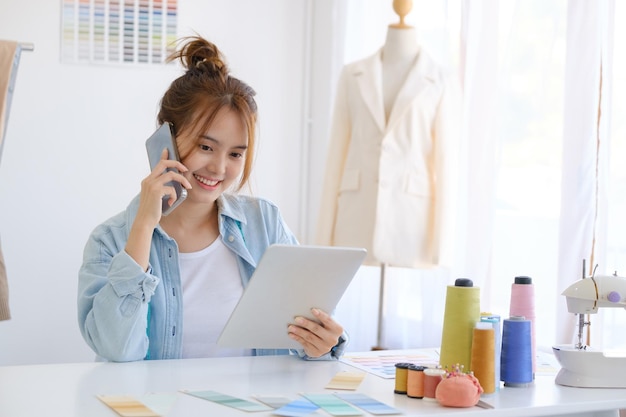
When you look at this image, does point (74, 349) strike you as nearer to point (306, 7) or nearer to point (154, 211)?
point (306, 7)

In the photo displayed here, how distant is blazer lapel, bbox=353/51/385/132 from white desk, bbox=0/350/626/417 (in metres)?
1.88

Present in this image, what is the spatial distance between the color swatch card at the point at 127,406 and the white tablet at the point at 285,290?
0.36 m

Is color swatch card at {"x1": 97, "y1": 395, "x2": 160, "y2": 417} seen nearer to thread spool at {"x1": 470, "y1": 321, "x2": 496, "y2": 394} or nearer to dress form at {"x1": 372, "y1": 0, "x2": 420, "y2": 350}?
thread spool at {"x1": 470, "y1": 321, "x2": 496, "y2": 394}

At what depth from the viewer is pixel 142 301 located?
6.86 feet

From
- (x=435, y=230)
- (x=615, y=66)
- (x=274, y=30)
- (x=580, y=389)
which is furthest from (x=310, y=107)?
(x=580, y=389)

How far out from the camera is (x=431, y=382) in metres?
1.80

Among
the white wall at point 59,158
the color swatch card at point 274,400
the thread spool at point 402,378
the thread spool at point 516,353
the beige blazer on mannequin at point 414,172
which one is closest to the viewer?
the color swatch card at point 274,400

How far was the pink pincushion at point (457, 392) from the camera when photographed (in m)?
1.75

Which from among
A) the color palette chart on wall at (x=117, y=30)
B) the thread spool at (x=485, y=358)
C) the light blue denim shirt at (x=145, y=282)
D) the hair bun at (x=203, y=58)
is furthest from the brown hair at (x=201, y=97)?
the color palette chart on wall at (x=117, y=30)

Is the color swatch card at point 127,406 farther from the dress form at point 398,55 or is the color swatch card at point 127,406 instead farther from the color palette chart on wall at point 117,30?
the color palette chart on wall at point 117,30

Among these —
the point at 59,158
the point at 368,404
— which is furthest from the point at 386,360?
the point at 59,158

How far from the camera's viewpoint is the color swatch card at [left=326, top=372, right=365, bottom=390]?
1918 millimetres

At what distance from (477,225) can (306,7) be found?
6.65 ft

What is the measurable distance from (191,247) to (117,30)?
2.67 metres
